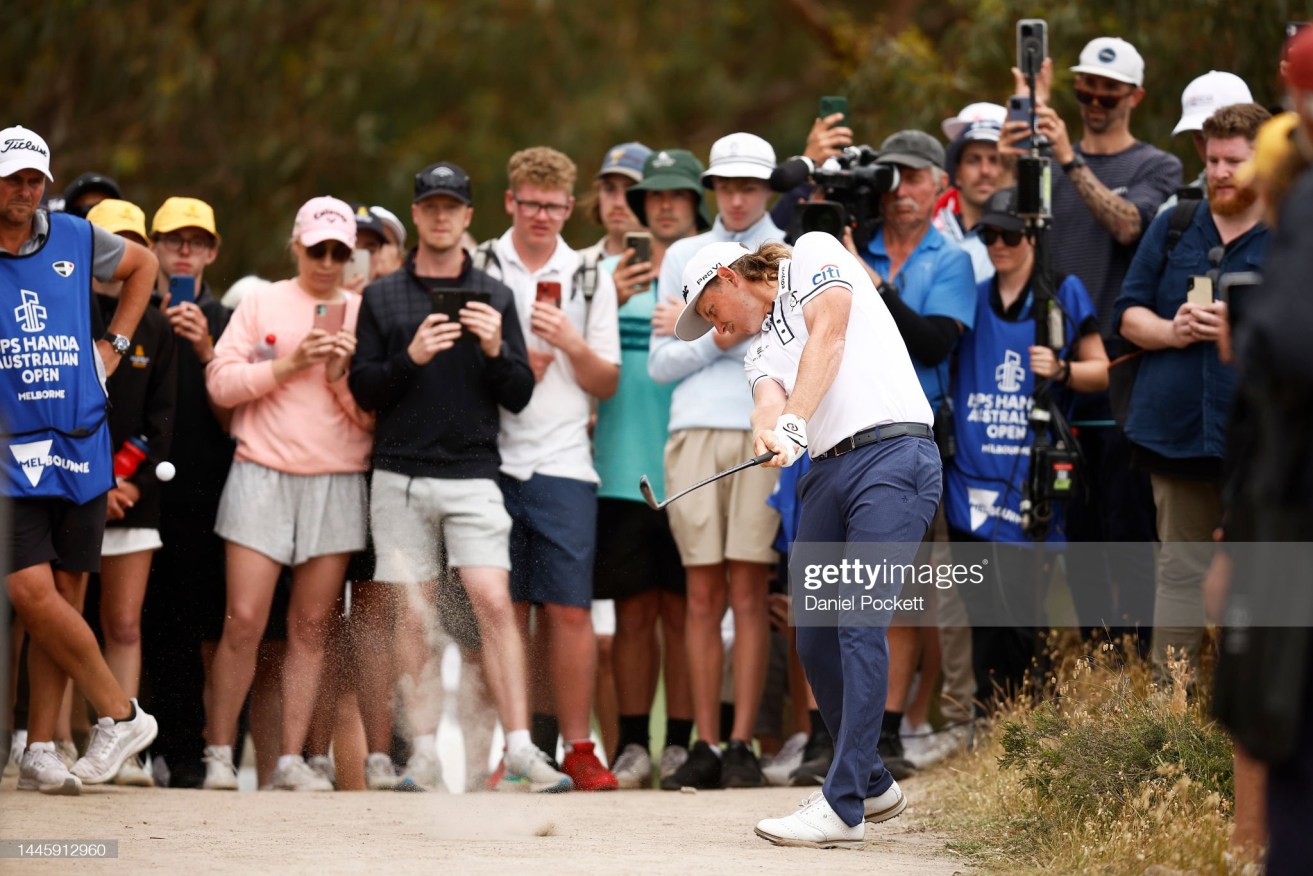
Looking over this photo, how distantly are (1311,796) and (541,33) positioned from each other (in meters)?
17.5

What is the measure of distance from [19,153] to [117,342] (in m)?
0.87

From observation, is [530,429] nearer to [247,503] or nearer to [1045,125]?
[247,503]

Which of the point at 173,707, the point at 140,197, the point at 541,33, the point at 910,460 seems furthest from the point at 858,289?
the point at 541,33

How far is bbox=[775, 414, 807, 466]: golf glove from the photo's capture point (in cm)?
584

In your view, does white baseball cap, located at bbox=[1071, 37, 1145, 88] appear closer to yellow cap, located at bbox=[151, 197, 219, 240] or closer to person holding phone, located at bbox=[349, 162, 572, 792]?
person holding phone, located at bbox=[349, 162, 572, 792]

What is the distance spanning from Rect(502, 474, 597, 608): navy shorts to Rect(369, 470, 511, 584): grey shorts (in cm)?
21

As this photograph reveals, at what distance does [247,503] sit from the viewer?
8.03 metres

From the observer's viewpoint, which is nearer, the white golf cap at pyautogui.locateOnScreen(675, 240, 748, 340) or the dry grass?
the dry grass

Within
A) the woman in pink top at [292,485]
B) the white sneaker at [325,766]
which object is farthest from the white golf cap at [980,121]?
the white sneaker at [325,766]

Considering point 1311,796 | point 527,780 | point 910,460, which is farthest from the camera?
point 527,780

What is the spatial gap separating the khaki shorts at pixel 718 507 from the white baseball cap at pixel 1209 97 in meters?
2.27

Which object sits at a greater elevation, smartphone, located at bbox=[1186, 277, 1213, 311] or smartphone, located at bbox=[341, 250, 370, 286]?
smartphone, located at bbox=[341, 250, 370, 286]

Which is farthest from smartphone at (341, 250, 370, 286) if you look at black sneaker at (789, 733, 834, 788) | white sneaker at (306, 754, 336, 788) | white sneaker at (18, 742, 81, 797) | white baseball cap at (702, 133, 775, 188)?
black sneaker at (789, 733, 834, 788)
